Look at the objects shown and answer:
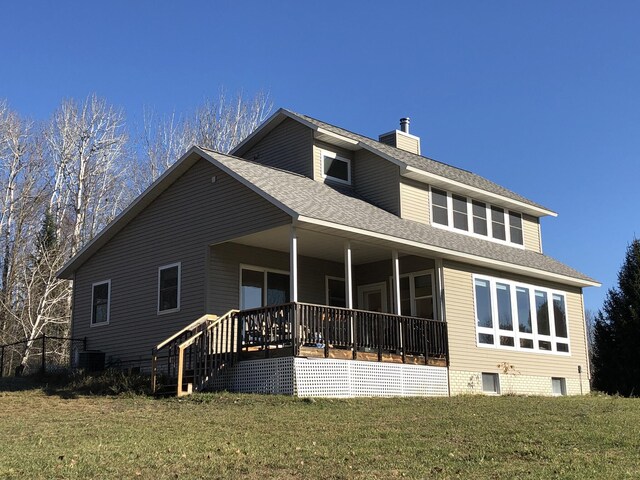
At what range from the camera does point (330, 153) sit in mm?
19828

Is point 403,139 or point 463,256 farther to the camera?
point 403,139

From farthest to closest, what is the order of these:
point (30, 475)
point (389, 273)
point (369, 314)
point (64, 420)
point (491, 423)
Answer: point (389, 273), point (369, 314), point (64, 420), point (491, 423), point (30, 475)

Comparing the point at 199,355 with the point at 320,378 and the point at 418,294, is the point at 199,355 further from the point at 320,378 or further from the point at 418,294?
the point at 418,294

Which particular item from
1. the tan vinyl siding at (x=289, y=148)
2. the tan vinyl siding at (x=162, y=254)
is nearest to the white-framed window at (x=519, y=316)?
the tan vinyl siding at (x=289, y=148)

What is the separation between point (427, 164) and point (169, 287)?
8.49 m

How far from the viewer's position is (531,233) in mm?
23266

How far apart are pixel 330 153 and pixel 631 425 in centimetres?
1121

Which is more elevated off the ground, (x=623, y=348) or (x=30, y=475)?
(x=623, y=348)

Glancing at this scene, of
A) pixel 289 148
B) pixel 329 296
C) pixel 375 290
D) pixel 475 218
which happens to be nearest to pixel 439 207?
pixel 475 218

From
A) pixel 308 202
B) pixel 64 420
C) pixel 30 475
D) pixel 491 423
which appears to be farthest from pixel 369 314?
pixel 30 475

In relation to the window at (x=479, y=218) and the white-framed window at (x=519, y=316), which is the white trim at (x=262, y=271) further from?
the window at (x=479, y=218)

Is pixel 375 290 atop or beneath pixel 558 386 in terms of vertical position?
atop

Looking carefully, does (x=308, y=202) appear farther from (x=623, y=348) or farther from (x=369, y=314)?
(x=623, y=348)

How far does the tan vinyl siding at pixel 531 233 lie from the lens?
22984 millimetres
